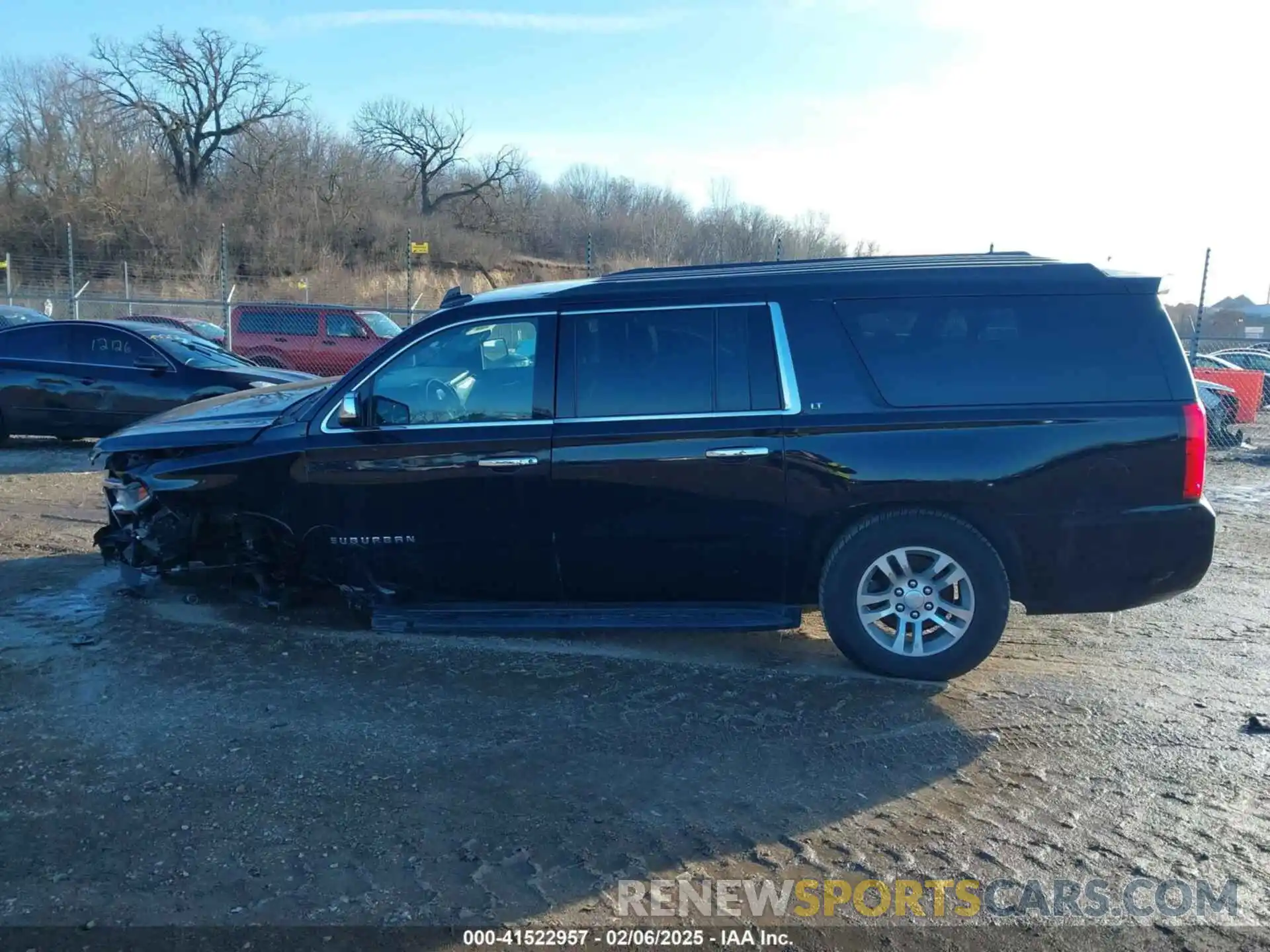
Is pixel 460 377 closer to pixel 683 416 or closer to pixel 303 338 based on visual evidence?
pixel 683 416

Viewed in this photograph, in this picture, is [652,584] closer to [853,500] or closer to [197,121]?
[853,500]

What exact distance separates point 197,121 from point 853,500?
179 feet

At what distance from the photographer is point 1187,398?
181 inches

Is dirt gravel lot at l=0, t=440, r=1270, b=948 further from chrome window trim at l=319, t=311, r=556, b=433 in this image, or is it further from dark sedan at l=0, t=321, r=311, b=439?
dark sedan at l=0, t=321, r=311, b=439

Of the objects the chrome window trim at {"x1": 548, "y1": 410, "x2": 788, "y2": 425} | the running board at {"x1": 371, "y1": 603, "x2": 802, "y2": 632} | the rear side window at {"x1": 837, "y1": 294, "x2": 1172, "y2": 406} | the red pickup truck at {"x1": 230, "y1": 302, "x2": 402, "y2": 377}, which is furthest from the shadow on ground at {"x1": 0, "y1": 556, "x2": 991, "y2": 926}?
the red pickup truck at {"x1": 230, "y1": 302, "x2": 402, "y2": 377}

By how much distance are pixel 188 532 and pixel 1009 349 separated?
4408 mm

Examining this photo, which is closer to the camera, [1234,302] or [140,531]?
[140,531]

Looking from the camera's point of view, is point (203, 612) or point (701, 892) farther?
point (203, 612)

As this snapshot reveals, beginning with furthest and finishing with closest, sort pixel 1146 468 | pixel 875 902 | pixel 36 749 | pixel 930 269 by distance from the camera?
pixel 930 269
pixel 1146 468
pixel 36 749
pixel 875 902

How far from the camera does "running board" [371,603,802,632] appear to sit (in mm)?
4891

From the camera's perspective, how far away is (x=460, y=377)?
5.06 meters

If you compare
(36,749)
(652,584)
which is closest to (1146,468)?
(652,584)

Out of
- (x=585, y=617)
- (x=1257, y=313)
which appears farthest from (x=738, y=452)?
(x=1257, y=313)

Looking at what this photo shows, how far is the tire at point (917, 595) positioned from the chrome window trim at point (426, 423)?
1667 mm
